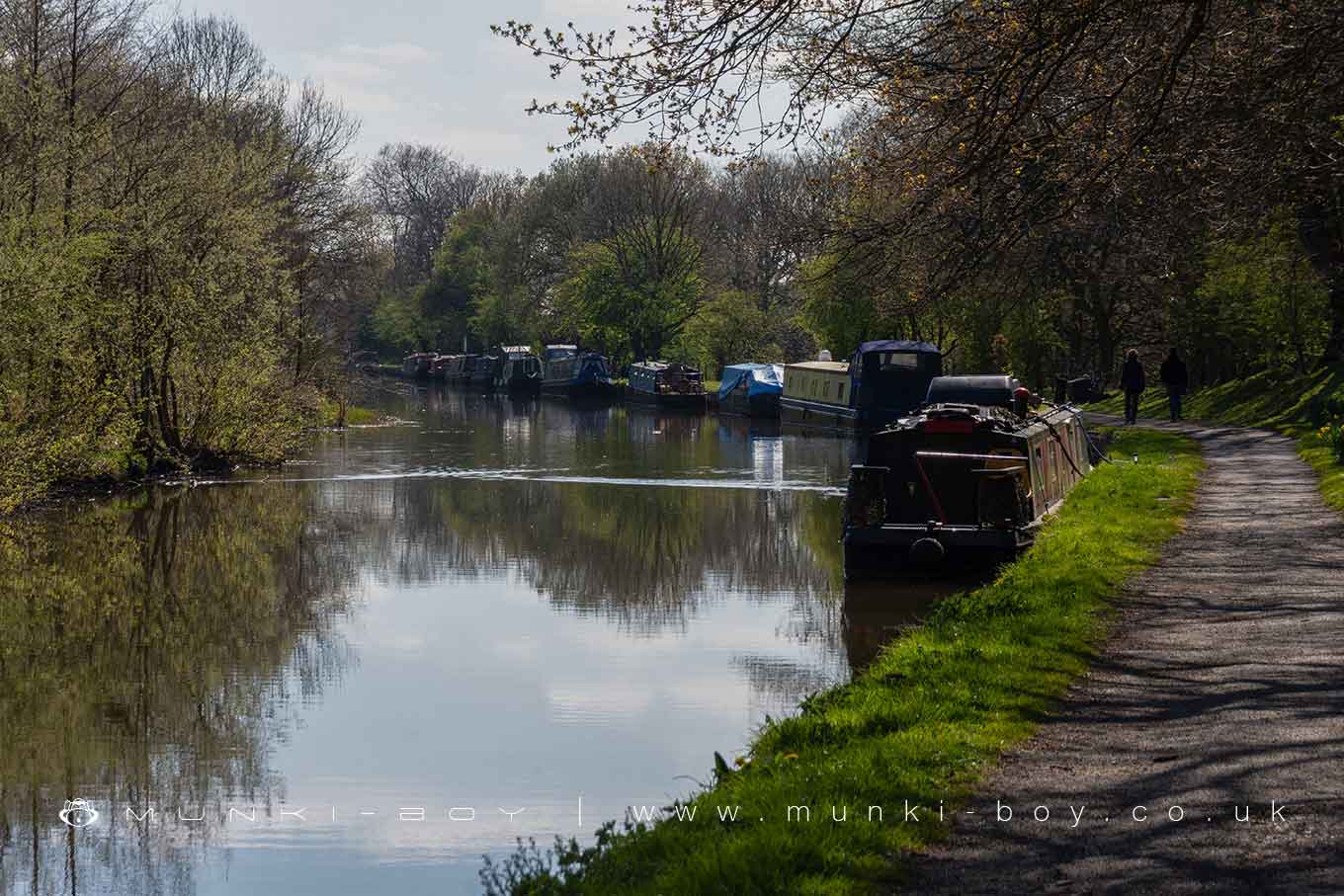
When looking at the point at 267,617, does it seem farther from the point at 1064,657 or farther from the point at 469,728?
the point at 1064,657

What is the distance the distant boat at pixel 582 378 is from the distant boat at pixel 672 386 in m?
5.37

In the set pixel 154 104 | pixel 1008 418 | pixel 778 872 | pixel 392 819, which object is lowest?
pixel 392 819

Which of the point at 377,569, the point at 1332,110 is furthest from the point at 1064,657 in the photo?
the point at 377,569

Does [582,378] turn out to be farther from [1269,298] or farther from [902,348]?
[1269,298]

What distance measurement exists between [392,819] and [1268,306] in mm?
26432

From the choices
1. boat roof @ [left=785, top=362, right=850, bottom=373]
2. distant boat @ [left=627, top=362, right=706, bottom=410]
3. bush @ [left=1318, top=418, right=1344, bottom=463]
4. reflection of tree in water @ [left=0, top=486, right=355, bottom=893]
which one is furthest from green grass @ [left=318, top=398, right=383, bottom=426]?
bush @ [left=1318, top=418, right=1344, bottom=463]

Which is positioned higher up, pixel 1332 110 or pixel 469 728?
pixel 1332 110

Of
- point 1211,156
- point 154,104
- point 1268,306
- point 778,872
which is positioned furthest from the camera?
point 1268,306

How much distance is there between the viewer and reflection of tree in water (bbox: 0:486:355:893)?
26.2 ft

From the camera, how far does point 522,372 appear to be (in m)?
72.9

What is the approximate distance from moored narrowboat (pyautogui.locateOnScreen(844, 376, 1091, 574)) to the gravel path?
10.5ft

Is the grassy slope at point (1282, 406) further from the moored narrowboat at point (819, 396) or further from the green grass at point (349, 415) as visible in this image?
the green grass at point (349, 415)

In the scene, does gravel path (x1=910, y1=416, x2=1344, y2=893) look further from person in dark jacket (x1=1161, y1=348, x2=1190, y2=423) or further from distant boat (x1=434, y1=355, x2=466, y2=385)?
distant boat (x1=434, y1=355, x2=466, y2=385)

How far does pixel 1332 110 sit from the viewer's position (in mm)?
13531
